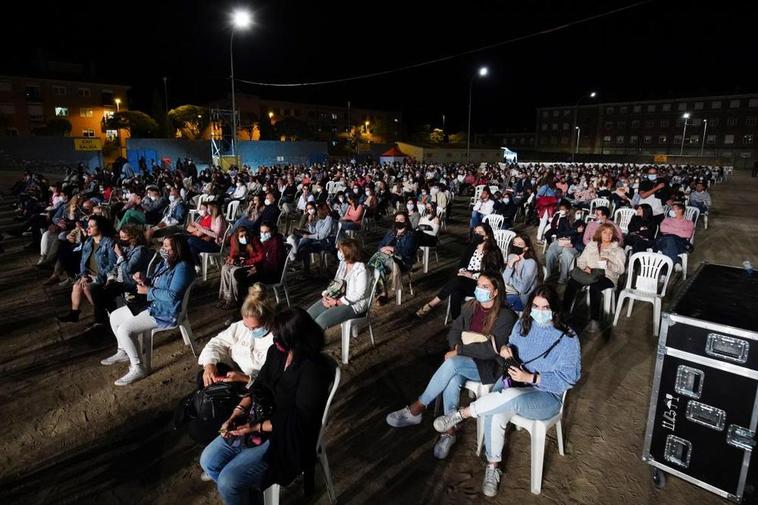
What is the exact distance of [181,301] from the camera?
4352 mm

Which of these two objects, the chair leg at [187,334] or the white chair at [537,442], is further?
the chair leg at [187,334]

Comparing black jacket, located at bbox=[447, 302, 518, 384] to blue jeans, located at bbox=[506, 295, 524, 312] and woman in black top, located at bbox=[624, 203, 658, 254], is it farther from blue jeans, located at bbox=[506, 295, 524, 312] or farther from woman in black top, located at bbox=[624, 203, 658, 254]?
woman in black top, located at bbox=[624, 203, 658, 254]

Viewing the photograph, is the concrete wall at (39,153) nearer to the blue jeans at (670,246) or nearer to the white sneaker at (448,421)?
the blue jeans at (670,246)

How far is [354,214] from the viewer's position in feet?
30.1

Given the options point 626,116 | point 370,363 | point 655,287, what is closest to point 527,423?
point 370,363

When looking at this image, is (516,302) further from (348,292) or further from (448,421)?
(448,421)

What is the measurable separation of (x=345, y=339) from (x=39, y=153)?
27553 millimetres

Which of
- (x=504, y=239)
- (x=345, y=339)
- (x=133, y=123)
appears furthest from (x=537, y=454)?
(x=133, y=123)

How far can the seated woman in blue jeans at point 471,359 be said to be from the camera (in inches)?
128

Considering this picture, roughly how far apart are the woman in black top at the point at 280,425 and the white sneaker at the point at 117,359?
2680 mm

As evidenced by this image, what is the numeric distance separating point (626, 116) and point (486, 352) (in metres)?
84.8

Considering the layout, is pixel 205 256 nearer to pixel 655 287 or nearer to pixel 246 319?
pixel 246 319

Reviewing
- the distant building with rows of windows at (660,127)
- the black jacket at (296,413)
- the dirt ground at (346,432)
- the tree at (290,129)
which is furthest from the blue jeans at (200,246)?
the distant building with rows of windows at (660,127)

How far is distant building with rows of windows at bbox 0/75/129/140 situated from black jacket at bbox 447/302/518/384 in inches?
1819
